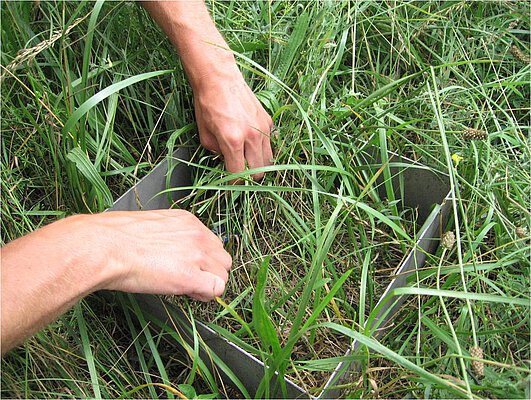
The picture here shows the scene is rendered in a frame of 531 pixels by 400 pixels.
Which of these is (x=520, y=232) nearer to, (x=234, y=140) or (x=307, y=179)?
(x=307, y=179)

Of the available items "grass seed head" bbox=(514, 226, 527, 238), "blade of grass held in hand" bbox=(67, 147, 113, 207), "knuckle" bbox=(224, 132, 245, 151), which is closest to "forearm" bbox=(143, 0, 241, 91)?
"knuckle" bbox=(224, 132, 245, 151)

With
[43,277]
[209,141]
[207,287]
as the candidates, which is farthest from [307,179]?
[43,277]

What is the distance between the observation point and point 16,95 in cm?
144

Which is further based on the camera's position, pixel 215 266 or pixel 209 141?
pixel 209 141

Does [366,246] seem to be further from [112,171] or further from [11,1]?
[11,1]

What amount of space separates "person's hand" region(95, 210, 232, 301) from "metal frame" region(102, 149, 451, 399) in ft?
0.23

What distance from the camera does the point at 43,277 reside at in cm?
101

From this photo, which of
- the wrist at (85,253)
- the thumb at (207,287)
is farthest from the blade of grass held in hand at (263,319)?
the wrist at (85,253)

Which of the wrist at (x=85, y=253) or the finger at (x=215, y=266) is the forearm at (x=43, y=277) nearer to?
the wrist at (x=85, y=253)

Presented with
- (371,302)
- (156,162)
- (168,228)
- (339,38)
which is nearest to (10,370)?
(168,228)

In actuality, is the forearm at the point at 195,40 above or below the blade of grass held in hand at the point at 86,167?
above

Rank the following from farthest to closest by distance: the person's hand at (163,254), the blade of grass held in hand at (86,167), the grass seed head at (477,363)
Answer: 1. the blade of grass held in hand at (86,167)
2. the person's hand at (163,254)
3. the grass seed head at (477,363)

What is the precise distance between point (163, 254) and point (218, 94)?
0.36 meters

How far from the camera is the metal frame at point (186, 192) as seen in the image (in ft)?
3.63
